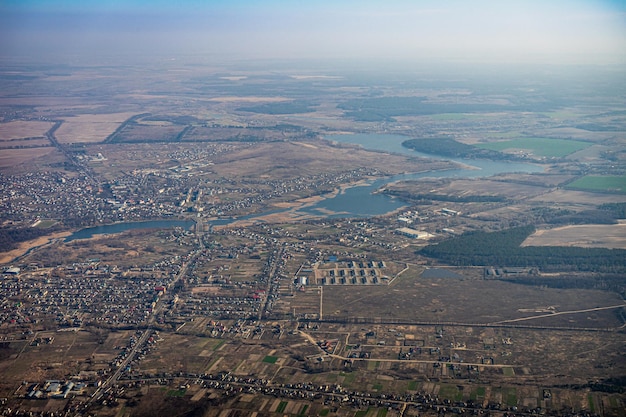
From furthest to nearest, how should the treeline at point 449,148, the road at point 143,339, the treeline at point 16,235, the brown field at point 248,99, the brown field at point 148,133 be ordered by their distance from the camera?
the brown field at point 248,99, the brown field at point 148,133, the treeline at point 449,148, the treeline at point 16,235, the road at point 143,339

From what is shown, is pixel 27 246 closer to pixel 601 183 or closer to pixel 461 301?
pixel 461 301

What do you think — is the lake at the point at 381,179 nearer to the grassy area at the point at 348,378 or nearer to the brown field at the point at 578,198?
the brown field at the point at 578,198

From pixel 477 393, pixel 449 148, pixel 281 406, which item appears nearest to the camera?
pixel 281 406

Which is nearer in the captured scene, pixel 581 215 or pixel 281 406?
pixel 281 406

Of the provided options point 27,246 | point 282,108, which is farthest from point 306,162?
point 282,108

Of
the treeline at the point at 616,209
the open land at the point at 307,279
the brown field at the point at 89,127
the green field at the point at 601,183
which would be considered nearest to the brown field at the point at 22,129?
the open land at the point at 307,279

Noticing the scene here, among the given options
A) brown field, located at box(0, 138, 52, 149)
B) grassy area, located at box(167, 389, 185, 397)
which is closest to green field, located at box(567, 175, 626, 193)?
grassy area, located at box(167, 389, 185, 397)
